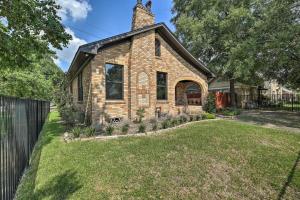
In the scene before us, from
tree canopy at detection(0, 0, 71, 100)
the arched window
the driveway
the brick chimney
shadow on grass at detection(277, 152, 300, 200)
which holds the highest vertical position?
the brick chimney

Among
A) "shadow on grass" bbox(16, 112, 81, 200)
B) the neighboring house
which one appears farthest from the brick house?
the neighboring house

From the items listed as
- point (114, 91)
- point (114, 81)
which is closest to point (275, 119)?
point (114, 91)

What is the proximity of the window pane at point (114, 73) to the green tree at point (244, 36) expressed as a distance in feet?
25.4

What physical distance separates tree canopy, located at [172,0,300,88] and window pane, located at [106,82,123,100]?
25.8 feet

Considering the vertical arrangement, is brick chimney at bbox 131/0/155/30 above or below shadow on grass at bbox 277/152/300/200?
above

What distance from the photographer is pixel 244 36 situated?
20938 mm

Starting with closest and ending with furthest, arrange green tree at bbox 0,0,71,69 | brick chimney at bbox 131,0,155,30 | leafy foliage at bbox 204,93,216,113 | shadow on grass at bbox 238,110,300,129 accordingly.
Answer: green tree at bbox 0,0,71,69 < shadow on grass at bbox 238,110,300,129 < brick chimney at bbox 131,0,155,30 < leafy foliage at bbox 204,93,216,113

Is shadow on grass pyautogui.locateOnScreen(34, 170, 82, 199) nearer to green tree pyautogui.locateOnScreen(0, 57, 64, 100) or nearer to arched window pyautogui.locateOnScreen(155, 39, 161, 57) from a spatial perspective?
arched window pyautogui.locateOnScreen(155, 39, 161, 57)

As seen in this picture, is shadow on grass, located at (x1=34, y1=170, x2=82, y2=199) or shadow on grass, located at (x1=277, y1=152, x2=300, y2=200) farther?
shadow on grass, located at (x1=277, y1=152, x2=300, y2=200)

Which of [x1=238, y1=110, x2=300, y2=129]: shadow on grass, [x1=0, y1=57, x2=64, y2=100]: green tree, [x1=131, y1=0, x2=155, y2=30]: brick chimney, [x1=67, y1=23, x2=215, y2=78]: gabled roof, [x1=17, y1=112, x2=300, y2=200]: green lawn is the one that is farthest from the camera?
[x1=0, y1=57, x2=64, y2=100]: green tree

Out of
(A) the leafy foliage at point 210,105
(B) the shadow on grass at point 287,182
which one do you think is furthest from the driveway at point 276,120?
(B) the shadow on grass at point 287,182

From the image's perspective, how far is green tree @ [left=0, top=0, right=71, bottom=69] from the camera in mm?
5746

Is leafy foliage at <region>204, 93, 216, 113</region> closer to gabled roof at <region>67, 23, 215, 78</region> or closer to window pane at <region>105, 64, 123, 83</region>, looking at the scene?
gabled roof at <region>67, 23, 215, 78</region>

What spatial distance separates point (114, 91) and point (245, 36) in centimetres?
1697
